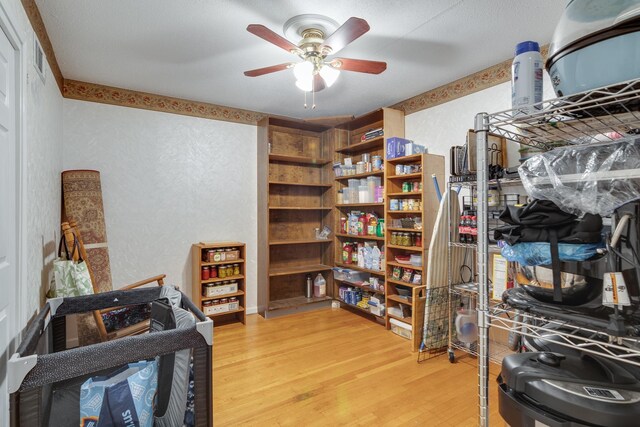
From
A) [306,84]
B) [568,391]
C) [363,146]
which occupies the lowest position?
[568,391]

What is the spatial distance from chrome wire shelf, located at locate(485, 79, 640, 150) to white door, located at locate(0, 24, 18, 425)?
197 cm

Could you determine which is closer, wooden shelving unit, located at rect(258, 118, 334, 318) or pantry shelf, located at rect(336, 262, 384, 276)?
pantry shelf, located at rect(336, 262, 384, 276)

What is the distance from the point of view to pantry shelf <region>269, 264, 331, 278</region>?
154 inches

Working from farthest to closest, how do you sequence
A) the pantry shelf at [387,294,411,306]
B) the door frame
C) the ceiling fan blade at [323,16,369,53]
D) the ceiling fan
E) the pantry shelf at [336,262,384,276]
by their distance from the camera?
the pantry shelf at [336,262,384,276] → the pantry shelf at [387,294,411,306] → the ceiling fan → the ceiling fan blade at [323,16,369,53] → the door frame

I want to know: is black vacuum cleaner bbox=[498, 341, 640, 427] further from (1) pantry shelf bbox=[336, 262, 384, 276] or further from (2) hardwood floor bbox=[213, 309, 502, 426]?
(1) pantry shelf bbox=[336, 262, 384, 276]

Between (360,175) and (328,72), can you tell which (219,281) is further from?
(328,72)

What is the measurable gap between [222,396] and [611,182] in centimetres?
237

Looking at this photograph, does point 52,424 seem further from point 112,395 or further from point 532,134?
point 532,134

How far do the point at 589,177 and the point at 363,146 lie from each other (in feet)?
10.8

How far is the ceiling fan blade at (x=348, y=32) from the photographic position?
1711 millimetres

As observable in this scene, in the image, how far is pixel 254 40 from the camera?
7.84ft

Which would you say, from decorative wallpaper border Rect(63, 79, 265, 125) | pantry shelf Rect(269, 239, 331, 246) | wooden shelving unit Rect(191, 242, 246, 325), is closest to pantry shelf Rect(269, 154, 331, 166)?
decorative wallpaper border Rect(63, 79, 265, 125)

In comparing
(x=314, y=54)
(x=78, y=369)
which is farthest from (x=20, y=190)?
(x=314, y=54)

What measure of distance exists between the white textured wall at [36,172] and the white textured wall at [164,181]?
53 centimetres
